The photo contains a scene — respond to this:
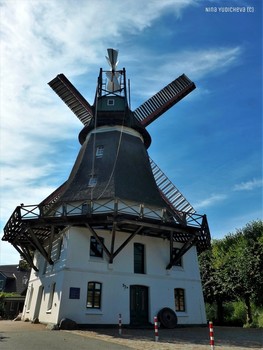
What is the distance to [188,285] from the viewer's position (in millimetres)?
18672

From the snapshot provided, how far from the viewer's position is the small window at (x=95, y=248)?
55.7 feet

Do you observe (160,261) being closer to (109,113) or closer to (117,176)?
(117,176)

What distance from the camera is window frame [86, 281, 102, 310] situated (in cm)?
1583

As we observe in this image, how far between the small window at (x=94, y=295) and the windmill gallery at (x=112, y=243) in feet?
0.16

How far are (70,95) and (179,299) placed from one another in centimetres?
1809

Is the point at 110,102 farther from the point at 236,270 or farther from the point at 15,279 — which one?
the point at 15,279

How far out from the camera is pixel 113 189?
17641 mm

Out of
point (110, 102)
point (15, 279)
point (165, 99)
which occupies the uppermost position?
point (165, 99)

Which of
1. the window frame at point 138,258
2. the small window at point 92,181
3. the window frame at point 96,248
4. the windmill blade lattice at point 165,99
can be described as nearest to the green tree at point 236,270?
the window frame at point 138,258

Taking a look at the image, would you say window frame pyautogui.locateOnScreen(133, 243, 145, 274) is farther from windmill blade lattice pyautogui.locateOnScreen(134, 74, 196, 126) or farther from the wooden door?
windmill blade lattice pyautogui.locateOnScreen(134, 74, 196, 126)

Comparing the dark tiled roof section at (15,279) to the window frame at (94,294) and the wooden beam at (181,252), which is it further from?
the wooden beam at (181,252)

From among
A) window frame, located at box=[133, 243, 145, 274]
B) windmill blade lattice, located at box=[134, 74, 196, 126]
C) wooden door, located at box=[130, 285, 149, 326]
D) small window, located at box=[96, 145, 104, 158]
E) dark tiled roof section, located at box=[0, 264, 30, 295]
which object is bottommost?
wooden door, located at box=[130, 285, 149, 326]

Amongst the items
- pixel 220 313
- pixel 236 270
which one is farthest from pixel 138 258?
pixel 220 313

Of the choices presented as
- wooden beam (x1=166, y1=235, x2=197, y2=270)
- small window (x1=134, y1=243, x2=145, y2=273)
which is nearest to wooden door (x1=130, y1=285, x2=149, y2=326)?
small window (x1=134, y1=243, x2=145, y2=273)
